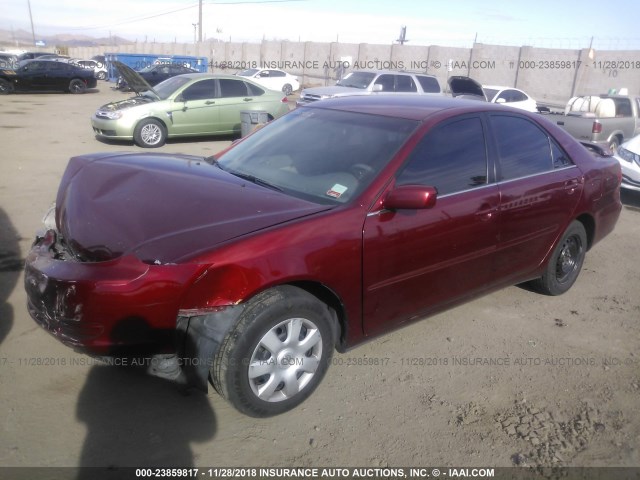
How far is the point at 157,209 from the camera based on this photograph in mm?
2941

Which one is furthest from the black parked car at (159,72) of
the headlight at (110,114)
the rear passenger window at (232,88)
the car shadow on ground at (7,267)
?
the car shadow on ground at (7,267)

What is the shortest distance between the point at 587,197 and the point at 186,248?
352 centimetres

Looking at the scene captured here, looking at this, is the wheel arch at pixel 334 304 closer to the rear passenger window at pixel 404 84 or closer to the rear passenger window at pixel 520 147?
the rear passenger window at pixel 520 147

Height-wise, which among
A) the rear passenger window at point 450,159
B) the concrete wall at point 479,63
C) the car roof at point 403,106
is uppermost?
the concrete wall at point 479,63

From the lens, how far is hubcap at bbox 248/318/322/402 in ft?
9.20

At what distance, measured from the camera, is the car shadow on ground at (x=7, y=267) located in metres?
3.80

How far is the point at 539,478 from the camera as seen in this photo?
8.69ft

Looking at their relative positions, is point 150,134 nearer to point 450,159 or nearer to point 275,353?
point 450,159

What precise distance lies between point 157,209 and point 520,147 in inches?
107

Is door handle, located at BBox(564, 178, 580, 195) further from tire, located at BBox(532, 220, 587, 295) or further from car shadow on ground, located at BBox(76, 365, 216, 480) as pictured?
car shadow on ground, located at BBox(76, 365, 216, 480)

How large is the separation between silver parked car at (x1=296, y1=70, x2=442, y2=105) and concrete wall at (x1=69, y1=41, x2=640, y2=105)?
40.2 ft

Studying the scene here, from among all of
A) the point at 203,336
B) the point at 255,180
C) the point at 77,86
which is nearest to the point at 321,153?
the point at 255,180

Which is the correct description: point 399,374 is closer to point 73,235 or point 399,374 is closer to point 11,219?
point 73,235

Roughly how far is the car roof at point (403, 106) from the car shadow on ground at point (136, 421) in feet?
7.27
